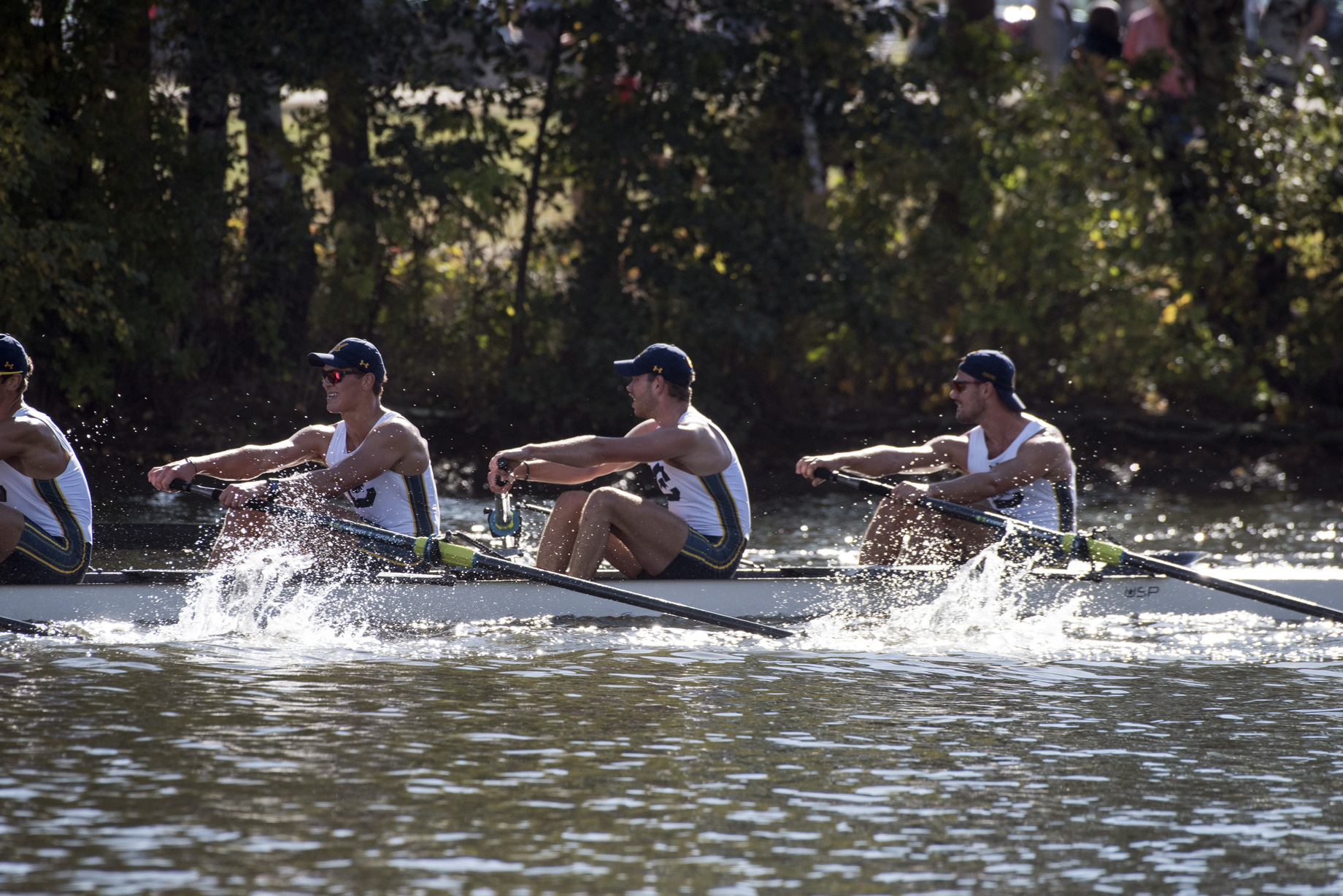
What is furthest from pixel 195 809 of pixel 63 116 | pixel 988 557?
pixel 63 116

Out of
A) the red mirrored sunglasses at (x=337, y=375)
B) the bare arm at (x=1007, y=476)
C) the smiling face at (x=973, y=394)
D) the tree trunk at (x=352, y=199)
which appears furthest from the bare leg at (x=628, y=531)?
the tree trunk at (x=352, y=199)

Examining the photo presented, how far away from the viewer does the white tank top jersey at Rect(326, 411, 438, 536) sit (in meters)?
9.09

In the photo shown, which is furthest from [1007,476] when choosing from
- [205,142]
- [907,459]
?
[205,142]

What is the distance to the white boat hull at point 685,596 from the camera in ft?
28.0

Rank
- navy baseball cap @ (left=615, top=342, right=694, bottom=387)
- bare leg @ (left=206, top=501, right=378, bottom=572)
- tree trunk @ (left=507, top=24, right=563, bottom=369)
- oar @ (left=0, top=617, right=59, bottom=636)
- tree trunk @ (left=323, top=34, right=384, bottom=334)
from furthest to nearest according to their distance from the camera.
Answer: tree trunk @ (left=507, top=24, right=563, bottom=369) → tree trunk @ (left=323, top=34, right=384, bottom=334) → navy baseball cap @ (left=615, top=342, right=694, bottom=387) → bare leg @ (left=206, top=501, right=378, bottom=572) → oar @ (left=0, top=617, right=59, bottom=636)

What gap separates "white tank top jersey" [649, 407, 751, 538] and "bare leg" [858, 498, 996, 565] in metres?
0.82

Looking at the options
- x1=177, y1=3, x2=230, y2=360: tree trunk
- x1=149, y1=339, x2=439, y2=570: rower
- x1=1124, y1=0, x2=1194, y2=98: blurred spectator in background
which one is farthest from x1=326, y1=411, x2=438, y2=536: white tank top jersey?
x1=1124, y1=0, x2=1194, y2=98: blurred spectator in background

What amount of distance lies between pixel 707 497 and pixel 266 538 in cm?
202

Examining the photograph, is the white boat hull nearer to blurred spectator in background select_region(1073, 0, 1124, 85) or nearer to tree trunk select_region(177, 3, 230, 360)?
tree trunk select_region(177, 3, 230, 360)

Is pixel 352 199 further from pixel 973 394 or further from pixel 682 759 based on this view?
pixel 682 759

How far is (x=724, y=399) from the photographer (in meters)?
18.6

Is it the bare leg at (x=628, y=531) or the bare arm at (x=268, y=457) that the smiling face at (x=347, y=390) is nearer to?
the bare arm at (x=268, y=457)

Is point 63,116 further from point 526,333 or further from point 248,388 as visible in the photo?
point 526,333

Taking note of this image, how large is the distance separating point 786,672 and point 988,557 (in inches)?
66.5
